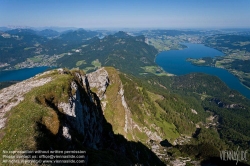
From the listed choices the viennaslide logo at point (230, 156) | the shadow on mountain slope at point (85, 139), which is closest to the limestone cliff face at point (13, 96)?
the shadow on mountain slope at point (85, 139)

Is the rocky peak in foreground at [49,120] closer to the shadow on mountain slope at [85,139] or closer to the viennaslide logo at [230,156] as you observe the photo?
the shadow on mountain slope at [85,139]

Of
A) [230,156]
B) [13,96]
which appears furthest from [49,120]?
[230,156]

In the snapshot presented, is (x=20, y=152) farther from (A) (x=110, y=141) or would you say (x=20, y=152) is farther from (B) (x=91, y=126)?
(A) (x=110, y=141)

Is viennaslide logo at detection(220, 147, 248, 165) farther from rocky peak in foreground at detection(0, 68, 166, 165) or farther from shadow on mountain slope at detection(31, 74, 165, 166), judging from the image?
rocky peak in foreground at detection(0, 68, 166, 165)

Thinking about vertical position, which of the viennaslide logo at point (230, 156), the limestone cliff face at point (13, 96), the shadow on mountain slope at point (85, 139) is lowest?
the viennaslide logo at point (230, 156)

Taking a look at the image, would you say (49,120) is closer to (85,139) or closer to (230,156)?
(85,139)

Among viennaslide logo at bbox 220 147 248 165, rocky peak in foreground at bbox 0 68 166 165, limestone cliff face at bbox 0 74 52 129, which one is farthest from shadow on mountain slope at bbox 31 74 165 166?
viennaslide logo at bbox 220 147 248 165

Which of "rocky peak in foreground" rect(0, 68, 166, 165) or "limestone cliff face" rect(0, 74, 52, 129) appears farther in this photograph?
"limestone cliff face" rect(0, 74, 52, 129)

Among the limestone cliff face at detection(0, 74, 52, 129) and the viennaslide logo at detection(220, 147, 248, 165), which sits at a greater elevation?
the limestone cliff face at detection(0, 74, 52, 129)

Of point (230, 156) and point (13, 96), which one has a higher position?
point (13, 96)

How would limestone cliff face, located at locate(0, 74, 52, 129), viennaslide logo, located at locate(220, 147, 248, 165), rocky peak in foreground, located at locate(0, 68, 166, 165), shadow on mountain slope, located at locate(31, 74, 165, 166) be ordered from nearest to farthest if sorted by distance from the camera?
rocky peak in foreground, located at locate(0, 68, 166, 165)
shadow on mountain slope, located at locate(31, 74, 165, 166)
limestone cliff face, located at locate(0, 74, 52, 129)
viennaslide logo, located at locate(220, 147, 248, 165)

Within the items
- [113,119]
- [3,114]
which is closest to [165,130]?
[113,119]

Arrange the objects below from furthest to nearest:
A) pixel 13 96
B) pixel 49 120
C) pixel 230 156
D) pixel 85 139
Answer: pixel 230 156 → pixel 85 139 → pixel 13 96 → pixel 49 120
